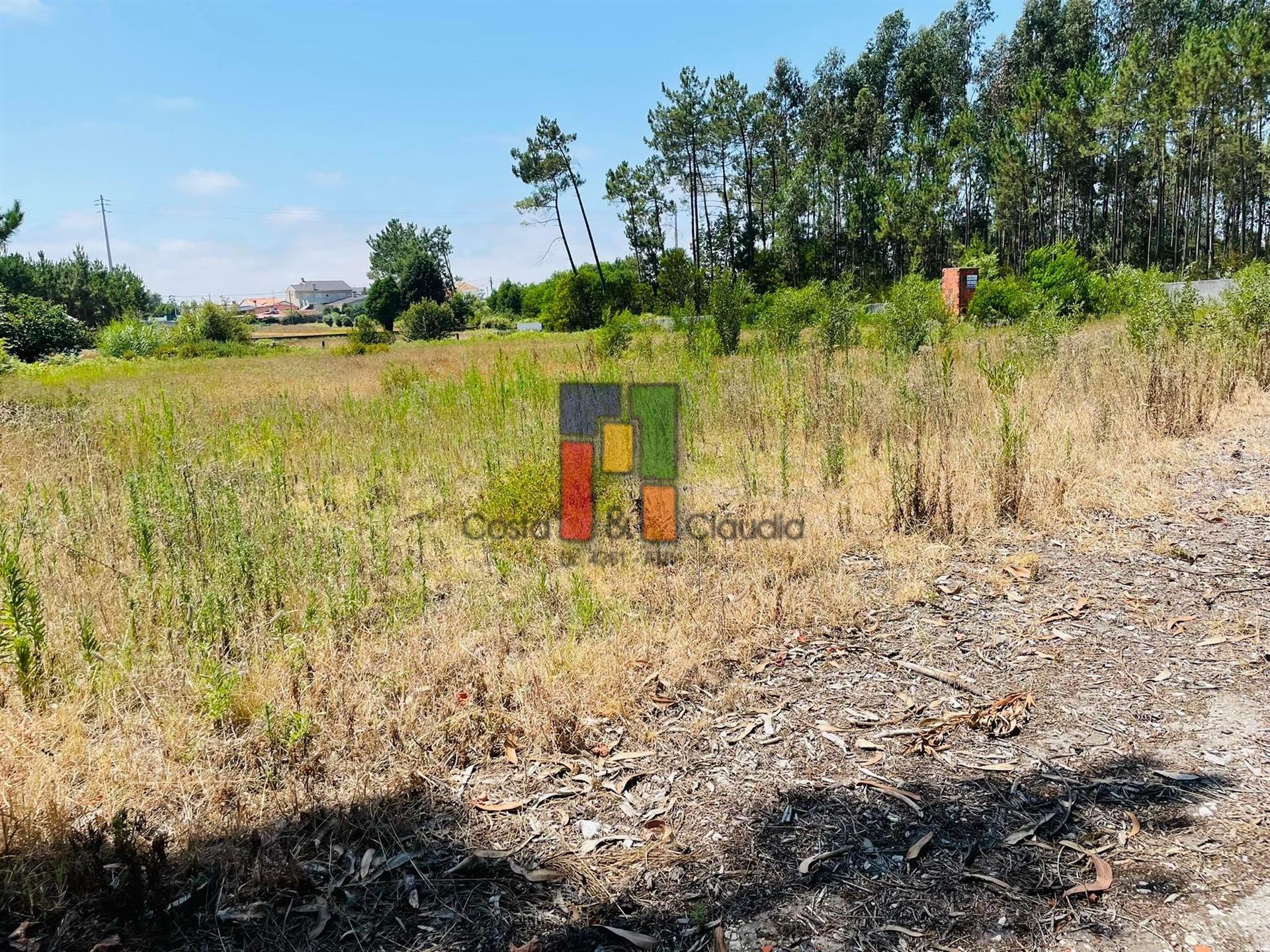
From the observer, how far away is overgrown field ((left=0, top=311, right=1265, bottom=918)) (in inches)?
95.9

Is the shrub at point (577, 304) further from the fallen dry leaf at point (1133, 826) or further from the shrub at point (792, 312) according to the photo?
the fallen dry leaf at point (1133, 826)

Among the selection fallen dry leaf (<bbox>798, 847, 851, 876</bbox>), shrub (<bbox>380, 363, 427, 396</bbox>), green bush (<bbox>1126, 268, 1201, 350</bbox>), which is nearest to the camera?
fallen dry leaf (<bbox>798, 847, 851, 876</bbox>)

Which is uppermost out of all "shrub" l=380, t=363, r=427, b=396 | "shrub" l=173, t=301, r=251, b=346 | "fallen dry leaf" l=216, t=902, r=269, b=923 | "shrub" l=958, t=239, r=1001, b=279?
"shrub" l=958, t=239, r=1001, b=279

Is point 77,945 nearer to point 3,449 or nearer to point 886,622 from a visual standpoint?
point 886,622

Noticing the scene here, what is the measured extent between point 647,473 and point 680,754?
11.3 ft

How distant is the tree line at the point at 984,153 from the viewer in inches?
1277

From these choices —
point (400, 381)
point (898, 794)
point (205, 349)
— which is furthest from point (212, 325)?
point (898, 794)

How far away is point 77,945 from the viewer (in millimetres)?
1712

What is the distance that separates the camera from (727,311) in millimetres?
12430

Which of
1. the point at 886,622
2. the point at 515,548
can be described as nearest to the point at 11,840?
the point at 515,548

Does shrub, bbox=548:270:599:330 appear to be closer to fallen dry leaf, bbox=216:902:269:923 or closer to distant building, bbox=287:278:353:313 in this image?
fallen dry leaf, bbox=216:902:269:923

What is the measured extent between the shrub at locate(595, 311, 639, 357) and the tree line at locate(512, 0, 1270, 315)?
25716 mm

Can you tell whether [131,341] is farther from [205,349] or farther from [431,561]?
[431,561]

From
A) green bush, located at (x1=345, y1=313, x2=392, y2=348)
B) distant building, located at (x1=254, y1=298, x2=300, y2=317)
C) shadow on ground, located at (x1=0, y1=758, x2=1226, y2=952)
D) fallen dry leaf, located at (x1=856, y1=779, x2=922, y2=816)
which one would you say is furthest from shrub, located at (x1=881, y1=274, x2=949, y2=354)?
distant building, located at (x1=254, y1=298, x2=300, y2=317)
